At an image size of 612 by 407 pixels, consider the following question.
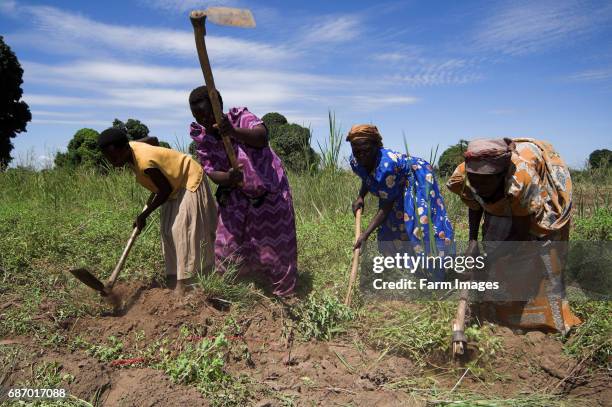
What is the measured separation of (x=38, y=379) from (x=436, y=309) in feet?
7.94

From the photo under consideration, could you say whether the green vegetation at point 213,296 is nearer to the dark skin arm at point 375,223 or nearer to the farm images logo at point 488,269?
the farm images logo at point 488,269

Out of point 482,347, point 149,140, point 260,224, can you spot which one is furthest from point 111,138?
point 482,347

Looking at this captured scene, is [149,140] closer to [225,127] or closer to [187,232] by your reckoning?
[187,232]

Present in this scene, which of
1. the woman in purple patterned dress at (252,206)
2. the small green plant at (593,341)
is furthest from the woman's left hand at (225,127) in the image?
the small green plant at (593,341)

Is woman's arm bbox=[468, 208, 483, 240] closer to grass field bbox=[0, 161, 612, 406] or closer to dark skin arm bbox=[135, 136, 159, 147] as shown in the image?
grass field bbox=[0, 161, 612, 406]

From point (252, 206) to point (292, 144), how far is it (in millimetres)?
6009

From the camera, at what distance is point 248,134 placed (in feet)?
9.62

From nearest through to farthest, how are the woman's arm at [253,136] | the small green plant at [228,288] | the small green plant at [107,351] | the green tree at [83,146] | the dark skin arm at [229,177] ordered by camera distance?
1. the small green plant at [107,351]
2. the woman's arm at [253,136]
3. the dark skin arm at [229,177]
4. the small green plant at [228,288]
5. the green tree at [83,146]

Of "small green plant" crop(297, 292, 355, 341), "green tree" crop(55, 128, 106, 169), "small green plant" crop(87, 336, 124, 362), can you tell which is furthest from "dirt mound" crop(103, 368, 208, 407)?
"green tree" crop(55, 128, 106, 169)

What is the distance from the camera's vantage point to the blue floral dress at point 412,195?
3416 millimetres

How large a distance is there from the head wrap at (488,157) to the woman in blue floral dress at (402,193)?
35.7 inches

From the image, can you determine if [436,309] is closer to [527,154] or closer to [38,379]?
[527,154]

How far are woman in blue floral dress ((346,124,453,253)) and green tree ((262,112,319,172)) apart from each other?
0.89 m

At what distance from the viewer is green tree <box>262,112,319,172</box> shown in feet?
20.8
